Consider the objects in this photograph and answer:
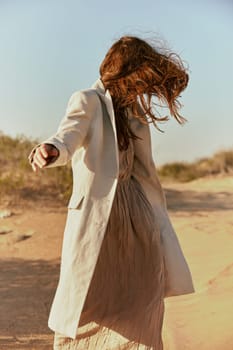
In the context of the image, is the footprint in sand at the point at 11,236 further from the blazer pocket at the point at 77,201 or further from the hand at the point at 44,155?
the hand at the point at 44,155

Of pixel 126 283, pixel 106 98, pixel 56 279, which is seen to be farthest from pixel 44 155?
pixel 56 279

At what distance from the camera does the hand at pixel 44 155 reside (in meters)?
2.72

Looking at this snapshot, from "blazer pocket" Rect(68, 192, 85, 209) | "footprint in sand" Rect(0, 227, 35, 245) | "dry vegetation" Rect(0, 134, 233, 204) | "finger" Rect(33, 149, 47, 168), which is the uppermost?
"finger" Rect(33, 149, 47, 168)

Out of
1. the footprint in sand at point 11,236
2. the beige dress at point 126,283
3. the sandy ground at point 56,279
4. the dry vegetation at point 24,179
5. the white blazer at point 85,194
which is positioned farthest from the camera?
the dry vegetation at point 24,179

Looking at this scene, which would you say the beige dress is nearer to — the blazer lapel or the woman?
the woman

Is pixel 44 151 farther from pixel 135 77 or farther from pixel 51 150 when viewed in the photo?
pixel 135 77

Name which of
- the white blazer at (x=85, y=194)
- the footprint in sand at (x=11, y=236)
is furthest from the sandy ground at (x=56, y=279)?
the white blazer at (x=85, y=194)

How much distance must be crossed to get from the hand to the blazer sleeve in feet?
0.05

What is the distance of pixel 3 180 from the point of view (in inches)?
377

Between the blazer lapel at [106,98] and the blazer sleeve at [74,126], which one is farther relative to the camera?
the blazer lapel at [106,98]

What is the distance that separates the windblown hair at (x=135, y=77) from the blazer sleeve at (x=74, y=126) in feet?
0.51

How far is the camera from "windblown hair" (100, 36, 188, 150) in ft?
10.4

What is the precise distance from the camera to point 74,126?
294 centimetres

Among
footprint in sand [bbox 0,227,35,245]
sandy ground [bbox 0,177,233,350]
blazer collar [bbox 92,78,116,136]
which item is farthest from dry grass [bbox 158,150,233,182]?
blazer collar [bbox 92,78,116,136]
